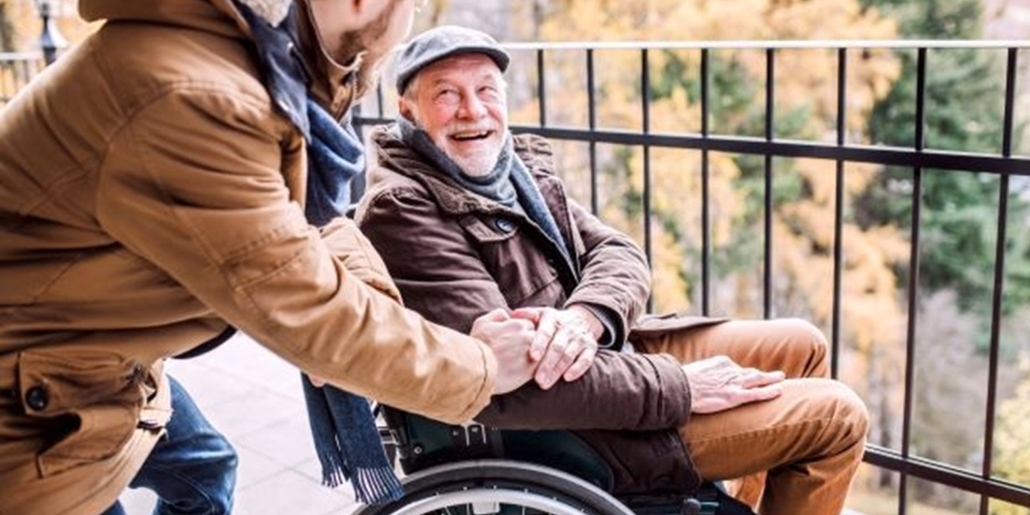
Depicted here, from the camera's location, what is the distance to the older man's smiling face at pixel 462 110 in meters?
1.91

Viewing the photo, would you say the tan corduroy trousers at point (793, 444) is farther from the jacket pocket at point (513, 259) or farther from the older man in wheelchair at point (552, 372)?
the jacket pocket at point (513, 259)

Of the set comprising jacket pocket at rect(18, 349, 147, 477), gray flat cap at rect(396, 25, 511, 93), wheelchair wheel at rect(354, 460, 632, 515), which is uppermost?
gray flat cap at rect(396, 25, 511, 93)

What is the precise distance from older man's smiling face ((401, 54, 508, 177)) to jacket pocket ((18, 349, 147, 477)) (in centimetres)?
88

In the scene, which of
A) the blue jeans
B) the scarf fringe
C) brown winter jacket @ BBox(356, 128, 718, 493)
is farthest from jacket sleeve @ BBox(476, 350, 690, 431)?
the blue jeans

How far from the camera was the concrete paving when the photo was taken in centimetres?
261

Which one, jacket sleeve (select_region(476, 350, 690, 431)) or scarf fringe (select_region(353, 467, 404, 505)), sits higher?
jacket sleeve (select_region(476, 350, 690, 431))

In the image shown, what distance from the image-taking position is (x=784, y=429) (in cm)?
168

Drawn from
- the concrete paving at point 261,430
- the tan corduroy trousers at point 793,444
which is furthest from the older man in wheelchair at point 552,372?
the concrete paving at point 261,430

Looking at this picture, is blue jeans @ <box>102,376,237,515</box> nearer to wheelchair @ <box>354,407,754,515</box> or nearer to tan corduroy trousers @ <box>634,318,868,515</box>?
wheelchair @ <box>354,407,754,515</box>

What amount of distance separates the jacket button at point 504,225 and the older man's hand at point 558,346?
0.74 ft

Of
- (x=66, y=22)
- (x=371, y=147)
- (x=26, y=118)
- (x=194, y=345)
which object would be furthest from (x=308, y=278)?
(x=66, y=22)

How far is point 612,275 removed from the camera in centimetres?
198

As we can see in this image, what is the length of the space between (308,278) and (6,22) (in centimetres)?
1104

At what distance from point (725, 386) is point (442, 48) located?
0.80m
